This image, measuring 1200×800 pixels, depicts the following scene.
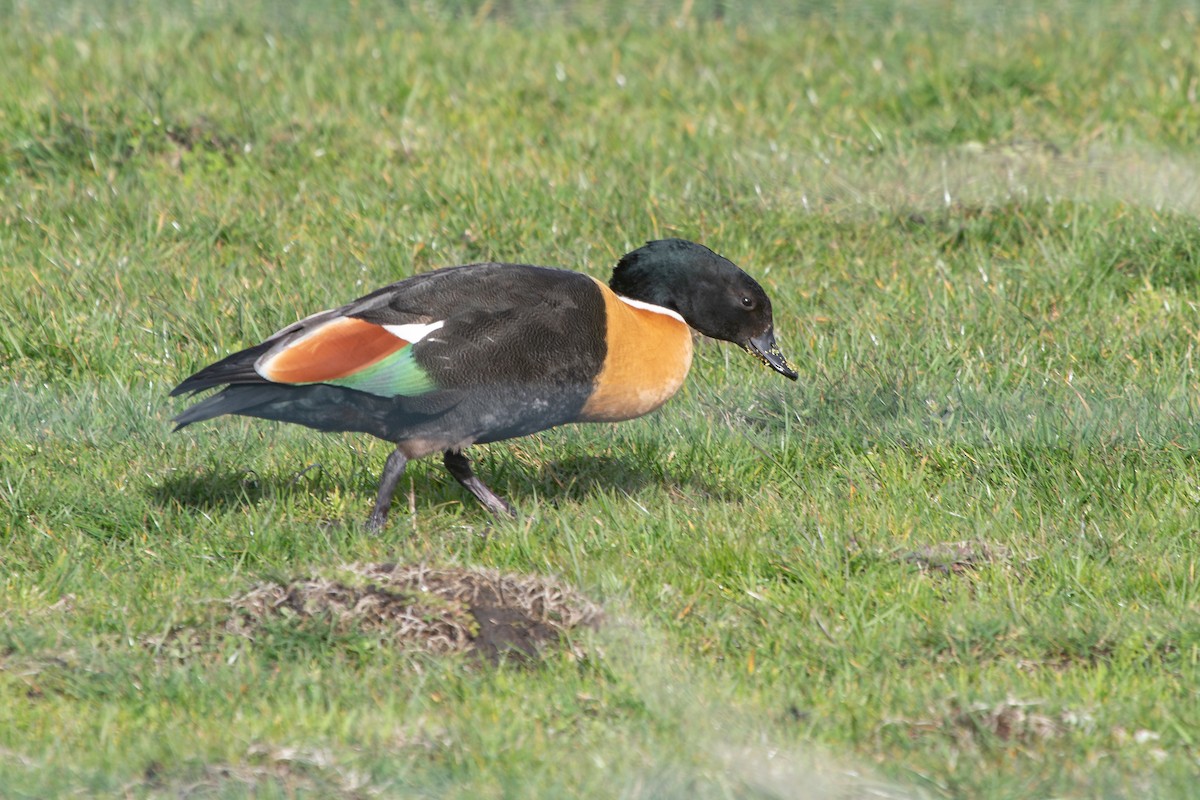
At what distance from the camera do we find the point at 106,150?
820 centimetres

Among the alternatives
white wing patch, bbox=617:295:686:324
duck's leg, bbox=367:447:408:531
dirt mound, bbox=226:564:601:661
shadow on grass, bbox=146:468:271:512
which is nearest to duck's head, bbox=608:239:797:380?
white wing patch, bbox=617:295:686:324

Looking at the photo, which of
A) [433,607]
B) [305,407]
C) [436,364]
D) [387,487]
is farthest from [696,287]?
[433,607]

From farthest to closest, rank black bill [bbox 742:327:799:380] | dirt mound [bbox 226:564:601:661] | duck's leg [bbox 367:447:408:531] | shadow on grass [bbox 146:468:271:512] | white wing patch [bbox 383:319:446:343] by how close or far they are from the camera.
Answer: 1. black bill [bbox 742:327:799:380]
2. shadow on grass [bbox 146:468:271:512]
3. duck's leg [bbox 367:447:408:531]
4. white wing patch [bbox 383:319:446:343]
5. dirt mound [bbox 226:564:601:661]

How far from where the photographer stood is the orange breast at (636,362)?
5062 millimetres

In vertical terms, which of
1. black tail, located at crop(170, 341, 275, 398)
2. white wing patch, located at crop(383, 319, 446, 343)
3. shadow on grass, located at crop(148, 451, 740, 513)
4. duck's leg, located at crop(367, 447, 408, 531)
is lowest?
shadow on grass, located at crop(148, 451, 740, 513)

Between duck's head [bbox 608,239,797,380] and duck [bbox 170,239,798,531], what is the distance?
0.45 feet

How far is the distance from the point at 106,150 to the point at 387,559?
430 cm

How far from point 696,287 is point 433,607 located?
156cm

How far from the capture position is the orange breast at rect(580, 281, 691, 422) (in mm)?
5062

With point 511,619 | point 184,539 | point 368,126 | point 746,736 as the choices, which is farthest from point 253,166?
point 746,736

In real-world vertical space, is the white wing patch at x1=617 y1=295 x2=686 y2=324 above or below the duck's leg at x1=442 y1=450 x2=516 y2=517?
above

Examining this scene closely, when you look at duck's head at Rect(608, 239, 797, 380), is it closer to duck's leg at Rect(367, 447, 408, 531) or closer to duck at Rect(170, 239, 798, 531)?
duck at Rect(170, 239, 798, 531)

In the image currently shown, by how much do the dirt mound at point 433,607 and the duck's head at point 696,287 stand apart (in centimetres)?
124

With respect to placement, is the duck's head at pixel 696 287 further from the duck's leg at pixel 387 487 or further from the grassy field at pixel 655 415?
the duck's leg at pixel 387 487
